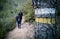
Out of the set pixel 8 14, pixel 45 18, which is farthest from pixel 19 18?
pixel 45 18

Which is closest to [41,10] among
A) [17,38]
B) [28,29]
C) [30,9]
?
[30,9]

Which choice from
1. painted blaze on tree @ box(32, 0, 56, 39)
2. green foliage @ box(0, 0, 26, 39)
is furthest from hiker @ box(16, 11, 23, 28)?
painted blaze on tree @ box(32, 0, 56, 39)

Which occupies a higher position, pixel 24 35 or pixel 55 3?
pixel 55 3

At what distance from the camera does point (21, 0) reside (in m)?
1.70

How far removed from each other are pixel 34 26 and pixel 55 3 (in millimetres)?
276

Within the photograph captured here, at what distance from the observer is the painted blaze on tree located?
1.58 metres

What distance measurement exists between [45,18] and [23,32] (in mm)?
240

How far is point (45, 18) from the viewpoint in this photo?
1599 millimetres

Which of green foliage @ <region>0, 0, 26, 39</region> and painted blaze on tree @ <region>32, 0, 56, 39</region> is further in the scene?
green foliage @ <region>0, 0, 26, 39</region>

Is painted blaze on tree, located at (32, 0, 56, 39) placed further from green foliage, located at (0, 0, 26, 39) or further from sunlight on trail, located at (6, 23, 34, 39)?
green foliage, located at (0, 0, 26, 39)

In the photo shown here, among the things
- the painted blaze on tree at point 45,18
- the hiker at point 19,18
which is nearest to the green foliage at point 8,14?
the hiker at point 19,18

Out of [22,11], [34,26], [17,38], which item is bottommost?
[17,38]

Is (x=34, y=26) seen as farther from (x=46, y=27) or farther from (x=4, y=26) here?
(x=4, y=26)

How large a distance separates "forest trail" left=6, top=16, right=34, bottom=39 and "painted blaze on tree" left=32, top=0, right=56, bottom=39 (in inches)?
2.1
